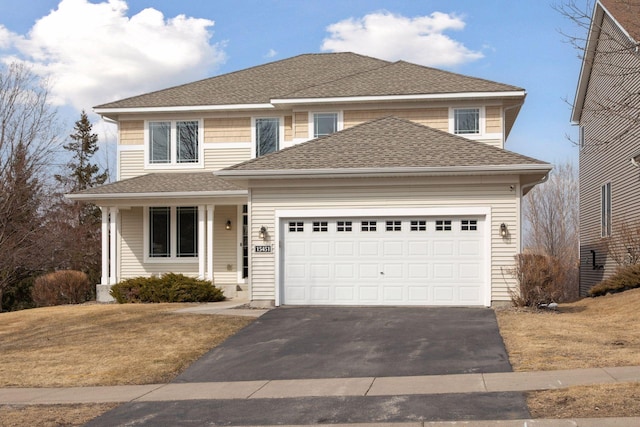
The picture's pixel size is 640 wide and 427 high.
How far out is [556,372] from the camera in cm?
1005

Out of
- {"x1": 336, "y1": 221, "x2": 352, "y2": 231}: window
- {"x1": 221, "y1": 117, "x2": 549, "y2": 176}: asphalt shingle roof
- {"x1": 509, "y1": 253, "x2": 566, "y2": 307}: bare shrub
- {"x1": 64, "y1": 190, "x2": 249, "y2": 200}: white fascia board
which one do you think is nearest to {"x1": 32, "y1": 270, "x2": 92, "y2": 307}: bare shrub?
{"x1": 64, "y1": 190, "x2": 249, "y2": 200}: white fascia board

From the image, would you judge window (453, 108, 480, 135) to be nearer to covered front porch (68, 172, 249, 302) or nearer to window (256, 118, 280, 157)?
window (256, 118, 280, 157)

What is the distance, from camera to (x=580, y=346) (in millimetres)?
11758

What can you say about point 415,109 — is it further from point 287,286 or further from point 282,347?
point 282,347

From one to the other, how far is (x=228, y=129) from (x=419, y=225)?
369 inches

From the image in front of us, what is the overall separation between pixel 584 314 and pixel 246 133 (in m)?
12.7

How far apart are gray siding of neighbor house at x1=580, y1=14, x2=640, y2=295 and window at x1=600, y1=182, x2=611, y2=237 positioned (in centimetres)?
29

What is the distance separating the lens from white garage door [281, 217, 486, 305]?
1709 centimetres

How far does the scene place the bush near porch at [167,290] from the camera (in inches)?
809

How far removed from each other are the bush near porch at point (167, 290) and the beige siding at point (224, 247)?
5.81 feet

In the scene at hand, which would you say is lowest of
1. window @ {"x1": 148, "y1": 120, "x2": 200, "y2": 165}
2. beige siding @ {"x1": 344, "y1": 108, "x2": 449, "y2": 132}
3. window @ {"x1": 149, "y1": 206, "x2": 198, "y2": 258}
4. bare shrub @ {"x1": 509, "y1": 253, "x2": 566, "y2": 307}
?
bare shrub @ {"x1": 509, "y1": 253, "x2": 566, "y2": 307}

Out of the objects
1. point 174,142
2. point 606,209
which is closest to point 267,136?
point 174,142

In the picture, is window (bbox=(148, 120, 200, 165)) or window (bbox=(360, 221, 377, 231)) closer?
window (bbox=(360, 221, 377, 231))

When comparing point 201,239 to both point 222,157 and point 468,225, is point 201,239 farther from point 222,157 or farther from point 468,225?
point 468,225
